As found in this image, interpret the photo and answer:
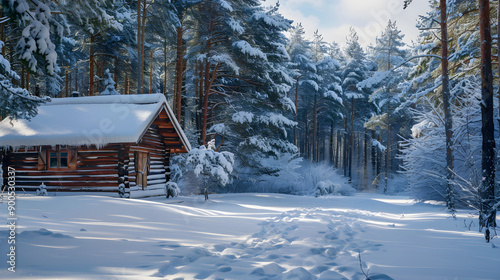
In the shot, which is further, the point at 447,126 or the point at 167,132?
the point at 167,132

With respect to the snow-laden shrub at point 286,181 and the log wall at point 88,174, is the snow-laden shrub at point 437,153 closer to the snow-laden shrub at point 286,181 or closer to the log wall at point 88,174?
the snow-laden shrub at point 286,181

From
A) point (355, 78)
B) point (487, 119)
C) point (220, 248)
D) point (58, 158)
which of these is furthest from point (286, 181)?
point (355, 78)

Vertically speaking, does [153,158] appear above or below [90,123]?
below

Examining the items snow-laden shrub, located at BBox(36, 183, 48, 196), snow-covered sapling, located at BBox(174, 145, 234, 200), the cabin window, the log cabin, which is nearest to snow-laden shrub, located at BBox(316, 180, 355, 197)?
snow-covered sapling, located at BBox(174, 145, 234, 200)

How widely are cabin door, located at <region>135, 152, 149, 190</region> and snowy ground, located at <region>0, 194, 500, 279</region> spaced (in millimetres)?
6759

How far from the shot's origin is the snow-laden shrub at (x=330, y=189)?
850 inches

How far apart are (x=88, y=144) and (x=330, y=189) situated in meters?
14.9

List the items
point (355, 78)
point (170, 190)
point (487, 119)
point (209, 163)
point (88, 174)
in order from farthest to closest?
point (355, 78)
point (170, 190)
point (209, 163)
point (88, 174)
point (487, 119)

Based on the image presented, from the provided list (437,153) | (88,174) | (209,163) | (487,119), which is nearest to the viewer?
(487,119)

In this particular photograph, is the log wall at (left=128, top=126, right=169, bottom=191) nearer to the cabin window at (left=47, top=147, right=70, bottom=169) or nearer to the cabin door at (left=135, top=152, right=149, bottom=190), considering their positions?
the cabin door at (left=135, top=152, right=149, bottom=190)

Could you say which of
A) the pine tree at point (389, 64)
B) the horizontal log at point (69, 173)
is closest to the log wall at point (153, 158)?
the horizontal log at point (69, 173)

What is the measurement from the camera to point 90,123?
45.0 feet

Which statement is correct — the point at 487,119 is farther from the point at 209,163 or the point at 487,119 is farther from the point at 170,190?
the point at 170,190

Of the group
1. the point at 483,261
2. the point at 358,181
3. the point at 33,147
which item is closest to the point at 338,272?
the point at 483,261
